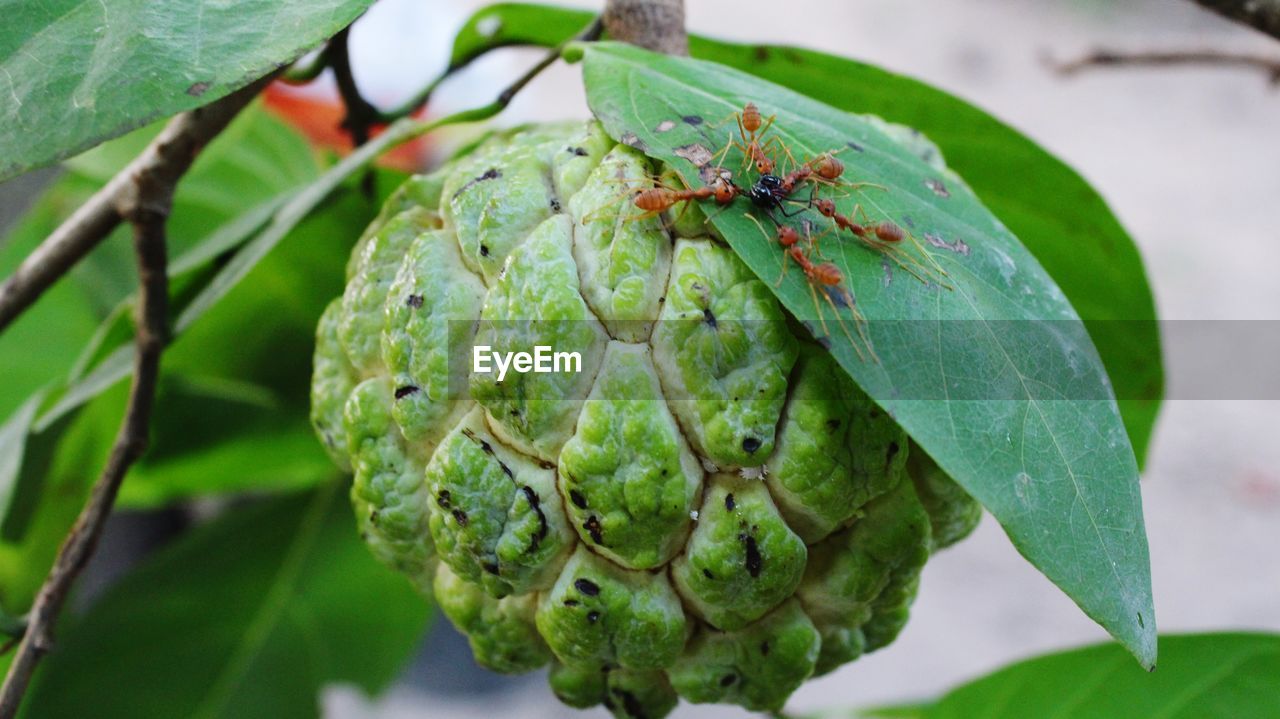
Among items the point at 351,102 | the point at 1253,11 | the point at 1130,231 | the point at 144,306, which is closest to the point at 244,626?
the point at 144,306

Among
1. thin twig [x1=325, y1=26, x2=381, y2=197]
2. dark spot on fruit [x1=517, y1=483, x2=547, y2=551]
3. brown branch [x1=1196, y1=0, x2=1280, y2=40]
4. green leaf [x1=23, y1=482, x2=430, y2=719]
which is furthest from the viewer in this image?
green leaf [x1=23, y1=482, x2=430, y2=719]

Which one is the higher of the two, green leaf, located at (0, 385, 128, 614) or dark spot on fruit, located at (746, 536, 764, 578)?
dark spot on fruit, located at (746, 536, 764, 578)

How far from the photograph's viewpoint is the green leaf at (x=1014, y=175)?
3.17ft

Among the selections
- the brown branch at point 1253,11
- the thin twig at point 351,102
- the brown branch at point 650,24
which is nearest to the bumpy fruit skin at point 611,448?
the brown branch at point 650,24

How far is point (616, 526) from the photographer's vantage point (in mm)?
647

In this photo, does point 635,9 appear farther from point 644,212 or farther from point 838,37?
point 838,37

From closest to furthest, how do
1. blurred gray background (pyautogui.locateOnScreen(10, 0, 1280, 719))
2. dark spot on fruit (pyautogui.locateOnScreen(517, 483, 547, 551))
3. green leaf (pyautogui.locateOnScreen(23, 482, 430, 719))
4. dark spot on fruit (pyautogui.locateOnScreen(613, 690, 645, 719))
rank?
dark spot on fruit (pyautogui.locateOnScreen(517, 483, 547, 551))
dark spot on fruit (pyautogui.locateOnScreen(613, 690, 645, 719))
green leaf (pyautogui.locateOnScreen(23, 482, 430, 719))
blurred gray background (pyautogui.locateOnScreen(10, 0, 1280, 719))

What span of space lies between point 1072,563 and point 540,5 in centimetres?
71

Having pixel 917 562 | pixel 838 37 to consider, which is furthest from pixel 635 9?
pixel 838 37

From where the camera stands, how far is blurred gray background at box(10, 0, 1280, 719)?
3309mm

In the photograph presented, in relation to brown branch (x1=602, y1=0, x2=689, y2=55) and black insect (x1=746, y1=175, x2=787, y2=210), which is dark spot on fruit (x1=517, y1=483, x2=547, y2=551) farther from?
brown branch (x1=602, y1=0, x2=689, y2=55)

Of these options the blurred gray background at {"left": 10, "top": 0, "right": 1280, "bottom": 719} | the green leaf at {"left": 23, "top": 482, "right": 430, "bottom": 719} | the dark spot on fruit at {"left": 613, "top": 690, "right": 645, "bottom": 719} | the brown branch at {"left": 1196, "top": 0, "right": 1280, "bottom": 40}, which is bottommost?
the blurred gray background at {"left": 10, "top": 0, "right": 1280, "bottom": 719}

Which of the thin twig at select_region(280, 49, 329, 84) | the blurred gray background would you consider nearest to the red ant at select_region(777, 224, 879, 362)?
the thin twig at select_region(280, 49, 329, 84)

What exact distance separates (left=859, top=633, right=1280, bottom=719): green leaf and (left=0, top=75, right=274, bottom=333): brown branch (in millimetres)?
837
